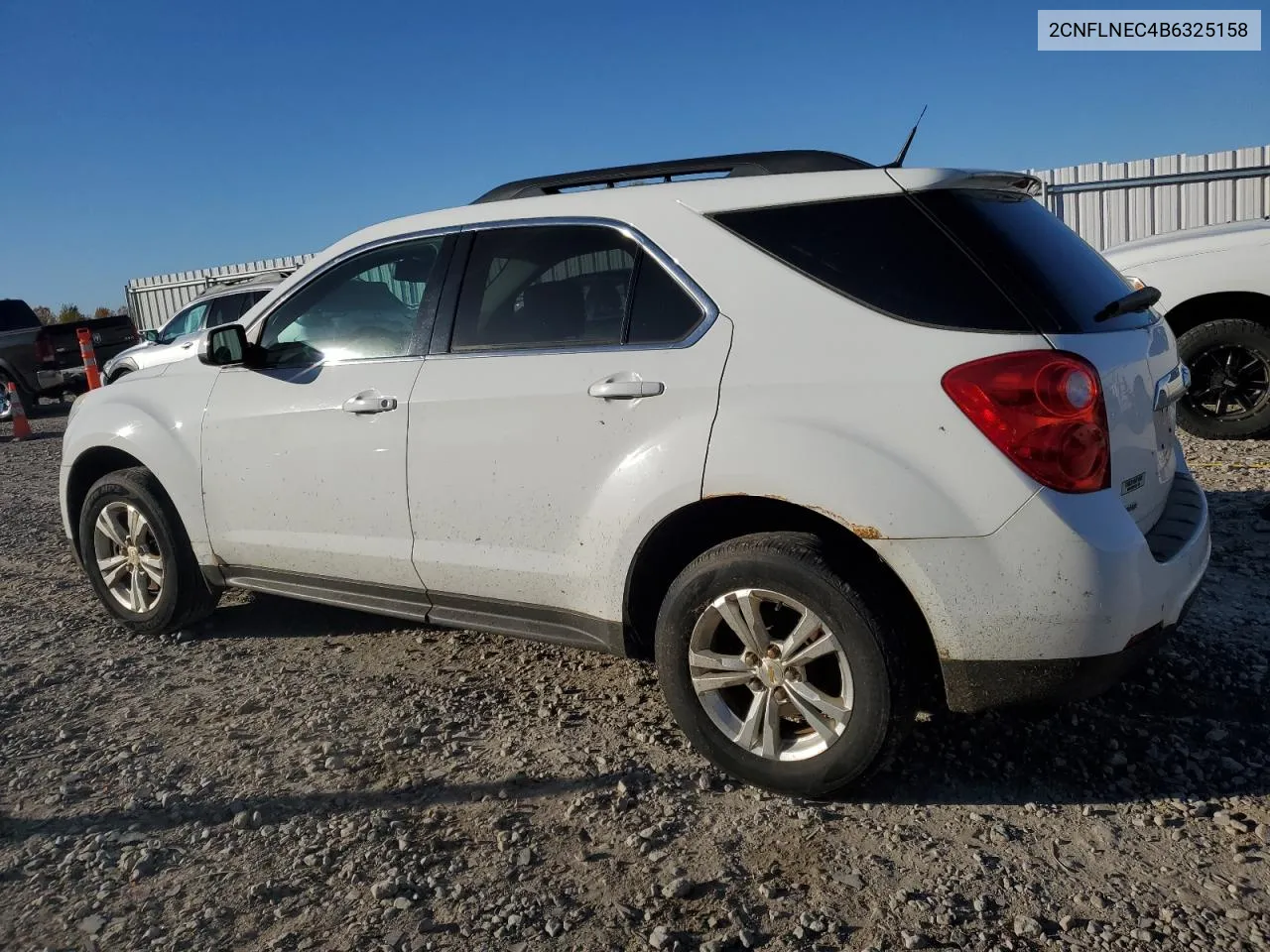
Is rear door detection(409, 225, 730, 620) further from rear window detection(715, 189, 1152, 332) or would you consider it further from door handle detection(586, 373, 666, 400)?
rear window detection(715, 189, 1152, 332)

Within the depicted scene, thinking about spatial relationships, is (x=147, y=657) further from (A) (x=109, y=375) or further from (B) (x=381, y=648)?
(A) (x=109, y=375)

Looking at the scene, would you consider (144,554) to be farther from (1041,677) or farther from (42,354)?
(42,354)

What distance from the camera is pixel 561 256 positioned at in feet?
11.1

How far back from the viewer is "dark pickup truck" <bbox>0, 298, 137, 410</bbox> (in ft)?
48.4

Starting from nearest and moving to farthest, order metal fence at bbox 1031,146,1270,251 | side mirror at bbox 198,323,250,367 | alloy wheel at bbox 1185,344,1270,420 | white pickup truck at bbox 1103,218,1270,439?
side mirror at bbox 198,323,250,367
white pickup truck at bbox 1103,218,1270,439
alloy wheel at bbox 1185,344,1270,420
metal fence at bbox 1031,146,1270,251

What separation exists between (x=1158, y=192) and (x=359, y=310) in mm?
12569

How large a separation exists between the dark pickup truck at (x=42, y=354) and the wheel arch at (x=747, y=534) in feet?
48.5

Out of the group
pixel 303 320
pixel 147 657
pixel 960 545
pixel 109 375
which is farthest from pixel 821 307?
pixel 109 375

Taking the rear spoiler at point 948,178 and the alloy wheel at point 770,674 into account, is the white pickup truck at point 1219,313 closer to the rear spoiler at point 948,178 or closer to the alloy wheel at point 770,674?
the rear spoiler at point 948,178

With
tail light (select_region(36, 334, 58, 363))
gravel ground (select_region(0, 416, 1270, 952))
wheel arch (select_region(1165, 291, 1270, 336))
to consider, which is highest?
tail light (select_region(36, 334, 58, 363))

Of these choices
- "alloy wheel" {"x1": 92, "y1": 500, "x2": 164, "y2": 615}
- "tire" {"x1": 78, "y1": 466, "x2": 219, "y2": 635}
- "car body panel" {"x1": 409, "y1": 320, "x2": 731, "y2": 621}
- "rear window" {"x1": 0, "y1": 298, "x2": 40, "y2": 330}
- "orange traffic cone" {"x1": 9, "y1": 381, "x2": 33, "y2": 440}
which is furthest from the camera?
"rear window" {"x1": 0, "y1": 298, "x2": 40, "y2": 330}

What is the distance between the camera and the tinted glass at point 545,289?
126 inches

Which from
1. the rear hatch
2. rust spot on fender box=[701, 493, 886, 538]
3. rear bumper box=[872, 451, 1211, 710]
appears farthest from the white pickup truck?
rust spot on fender box=[701, 493, 886, 538]

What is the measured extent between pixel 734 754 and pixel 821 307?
129 centimetres
